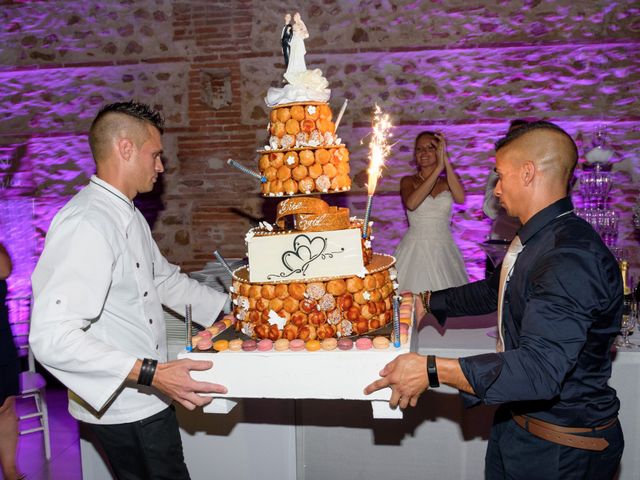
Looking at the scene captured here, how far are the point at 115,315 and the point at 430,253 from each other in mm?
3300

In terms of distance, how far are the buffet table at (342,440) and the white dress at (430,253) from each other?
1.84m

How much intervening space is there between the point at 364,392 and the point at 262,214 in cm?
413

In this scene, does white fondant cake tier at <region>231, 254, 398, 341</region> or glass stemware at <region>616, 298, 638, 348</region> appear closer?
white fondant cake tier at <region>231, 254, 398, 341</region>

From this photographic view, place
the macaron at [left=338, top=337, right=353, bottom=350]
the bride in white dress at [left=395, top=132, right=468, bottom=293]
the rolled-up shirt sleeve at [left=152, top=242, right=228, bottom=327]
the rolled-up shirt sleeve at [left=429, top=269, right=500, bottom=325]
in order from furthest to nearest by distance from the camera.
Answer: the bride in white dress at [left=395, top=132, right=468, bottom=293] < the rolled-up shirt sleeve at [left=152, top=242, right=228, bottom=327] < the rolled-up shirt sleeve at [left=429, top=269, right=500, bottom=325] < the macaron at [left=338, top=337, right=353, bottom=350]

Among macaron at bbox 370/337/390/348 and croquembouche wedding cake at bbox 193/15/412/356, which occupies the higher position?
croquembouche wedding cake at bbox 193/15/412/356

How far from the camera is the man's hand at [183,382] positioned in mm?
2012

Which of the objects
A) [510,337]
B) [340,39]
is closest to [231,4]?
[340,39]

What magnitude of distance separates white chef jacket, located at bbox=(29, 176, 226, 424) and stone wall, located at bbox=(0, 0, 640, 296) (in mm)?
3617

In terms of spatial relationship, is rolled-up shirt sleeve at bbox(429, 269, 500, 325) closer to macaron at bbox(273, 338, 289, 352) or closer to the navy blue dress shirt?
the navy blue dress shirt

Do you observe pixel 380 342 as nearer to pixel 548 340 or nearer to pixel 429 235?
pixel 548 340

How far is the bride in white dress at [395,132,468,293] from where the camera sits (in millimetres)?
4949

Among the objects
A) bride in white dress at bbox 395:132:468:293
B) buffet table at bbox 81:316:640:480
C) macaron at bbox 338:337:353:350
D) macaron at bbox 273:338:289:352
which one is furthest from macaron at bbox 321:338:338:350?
bride in white dress at bbox 395:132:468:293

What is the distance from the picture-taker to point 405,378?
189 centimetres

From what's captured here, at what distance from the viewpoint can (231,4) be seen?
5.79 meters
